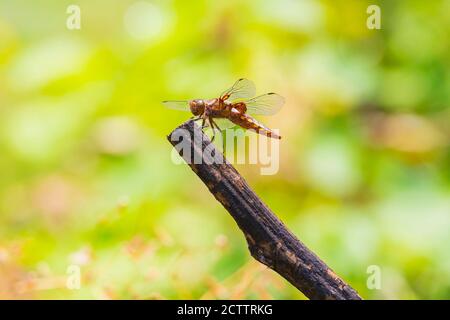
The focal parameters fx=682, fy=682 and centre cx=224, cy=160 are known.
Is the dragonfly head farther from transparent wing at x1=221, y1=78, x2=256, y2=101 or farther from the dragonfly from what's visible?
transparent wing at x1=221, y1=78, x2=256, y2=101

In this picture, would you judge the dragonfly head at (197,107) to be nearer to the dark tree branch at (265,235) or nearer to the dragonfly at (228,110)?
the dragonfly at (228,110)

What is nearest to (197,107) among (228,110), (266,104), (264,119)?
(228,110)

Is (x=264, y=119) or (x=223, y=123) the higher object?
(x=264, y=119)

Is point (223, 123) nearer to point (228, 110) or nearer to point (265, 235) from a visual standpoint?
point (228, 110)

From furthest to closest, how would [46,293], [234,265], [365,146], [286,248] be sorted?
[365,146], [234,265], [46,293], [286,248]

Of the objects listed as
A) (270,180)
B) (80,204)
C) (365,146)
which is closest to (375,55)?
(365,146)

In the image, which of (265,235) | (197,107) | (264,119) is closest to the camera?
(265,235)
